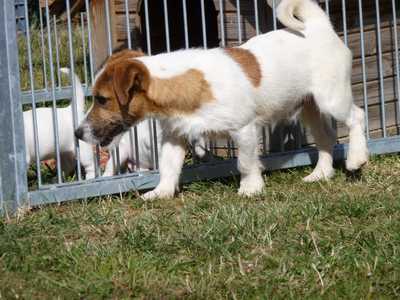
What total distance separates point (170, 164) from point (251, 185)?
66 cm

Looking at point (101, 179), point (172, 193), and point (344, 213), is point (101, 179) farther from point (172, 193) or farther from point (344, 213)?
point (344, 213)

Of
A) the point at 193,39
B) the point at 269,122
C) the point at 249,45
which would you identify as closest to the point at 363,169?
the point at 269,122

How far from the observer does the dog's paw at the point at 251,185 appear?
6.54 m

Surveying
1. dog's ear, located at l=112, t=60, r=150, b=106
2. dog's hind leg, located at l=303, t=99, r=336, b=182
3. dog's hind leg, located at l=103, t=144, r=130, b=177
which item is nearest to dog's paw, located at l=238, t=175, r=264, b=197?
dog's hind leg, located at l=303, t=99, r=336, b=182

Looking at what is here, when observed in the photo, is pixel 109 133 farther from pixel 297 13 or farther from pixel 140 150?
pixel 297 13

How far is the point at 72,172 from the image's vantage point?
27.5ft

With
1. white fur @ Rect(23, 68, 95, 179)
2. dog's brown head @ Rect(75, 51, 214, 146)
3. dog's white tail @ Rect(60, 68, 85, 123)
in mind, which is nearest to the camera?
dog's brown head @ Rect(75, 51, 214, 146)

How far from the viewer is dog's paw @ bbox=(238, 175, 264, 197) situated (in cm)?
654

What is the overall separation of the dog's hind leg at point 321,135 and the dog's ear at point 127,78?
5.42ft

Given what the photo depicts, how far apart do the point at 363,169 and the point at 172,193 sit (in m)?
1.68

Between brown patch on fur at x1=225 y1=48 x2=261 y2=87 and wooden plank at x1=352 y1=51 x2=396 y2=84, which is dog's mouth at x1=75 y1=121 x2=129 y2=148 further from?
wooden plank at x1=352 y1=51 x2=396 y2=84

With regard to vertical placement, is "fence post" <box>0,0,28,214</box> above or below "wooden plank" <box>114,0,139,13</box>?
below

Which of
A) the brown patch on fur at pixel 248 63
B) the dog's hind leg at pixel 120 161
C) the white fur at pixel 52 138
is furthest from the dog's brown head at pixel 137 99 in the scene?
the white fur at pixel 52 138

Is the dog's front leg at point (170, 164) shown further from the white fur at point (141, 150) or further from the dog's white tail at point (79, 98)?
the dog's white tail at point (79, 98)
